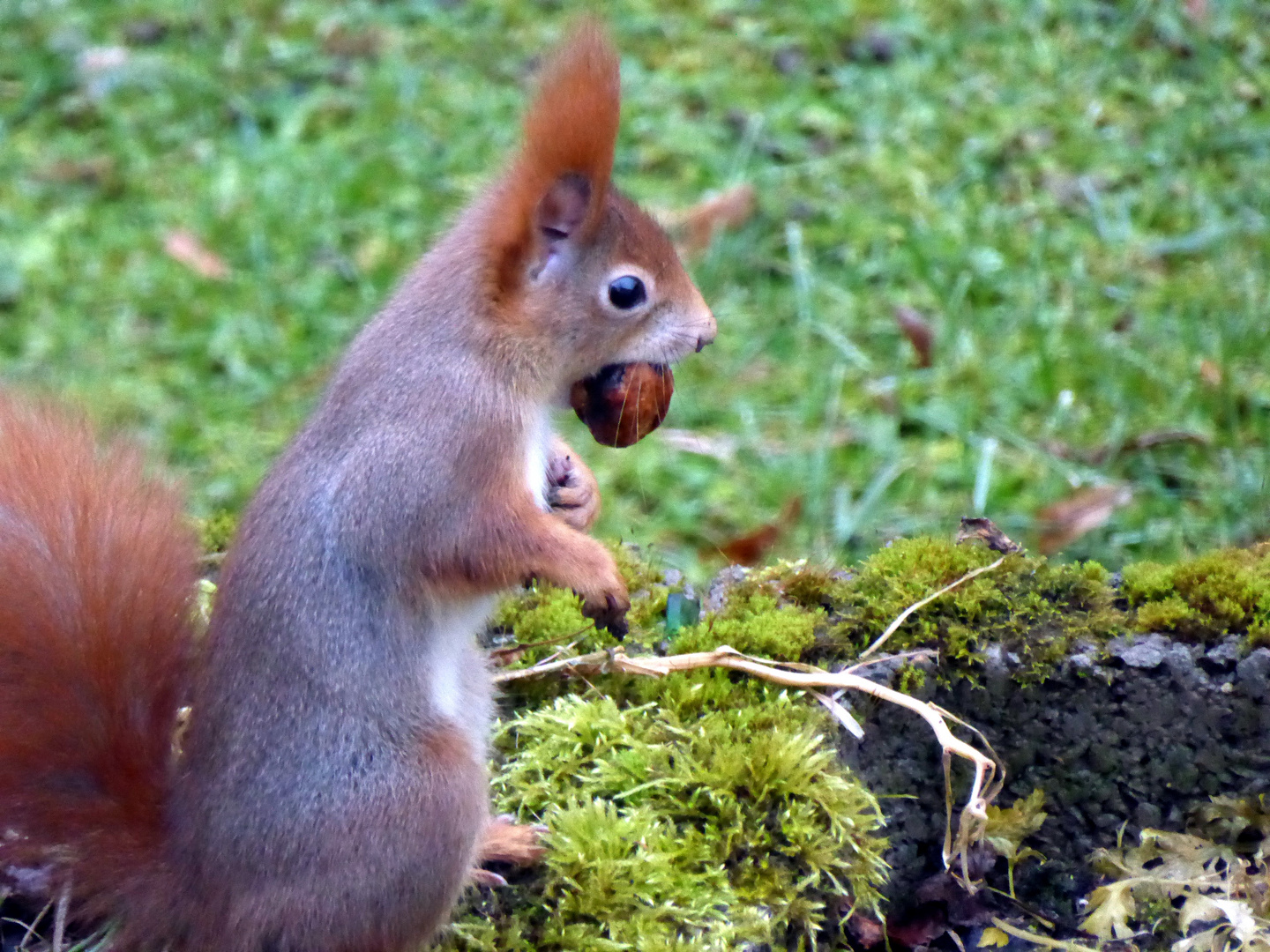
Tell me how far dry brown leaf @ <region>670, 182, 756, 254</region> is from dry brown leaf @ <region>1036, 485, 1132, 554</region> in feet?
3.72

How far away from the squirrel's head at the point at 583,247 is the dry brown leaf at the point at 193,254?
2176 millimetres

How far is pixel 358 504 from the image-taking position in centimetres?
148

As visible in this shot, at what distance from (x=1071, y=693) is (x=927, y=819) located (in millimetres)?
225

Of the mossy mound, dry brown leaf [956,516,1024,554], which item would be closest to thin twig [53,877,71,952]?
the mossy mound

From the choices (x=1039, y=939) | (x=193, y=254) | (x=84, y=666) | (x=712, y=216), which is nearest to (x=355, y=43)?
(x=193, y=254)

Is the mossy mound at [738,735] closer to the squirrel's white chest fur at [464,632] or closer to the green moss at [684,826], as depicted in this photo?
the green moss at [684,826]

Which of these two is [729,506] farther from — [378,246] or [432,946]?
[432,946]

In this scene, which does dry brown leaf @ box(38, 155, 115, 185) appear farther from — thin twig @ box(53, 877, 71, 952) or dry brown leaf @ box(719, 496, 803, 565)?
thin twig @ box(53, 877, 71, 952)

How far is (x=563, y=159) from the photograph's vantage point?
1.57 metres

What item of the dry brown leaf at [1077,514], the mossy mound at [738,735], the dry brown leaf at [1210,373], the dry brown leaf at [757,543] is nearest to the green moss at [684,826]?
the mossy mound at [738,735]

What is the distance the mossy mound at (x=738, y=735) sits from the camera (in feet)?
4.91

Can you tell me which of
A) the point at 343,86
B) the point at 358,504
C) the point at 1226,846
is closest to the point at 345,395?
the point at 358,504

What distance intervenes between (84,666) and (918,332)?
224cm

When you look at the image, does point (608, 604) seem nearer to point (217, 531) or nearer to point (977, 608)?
point (977, 608)
